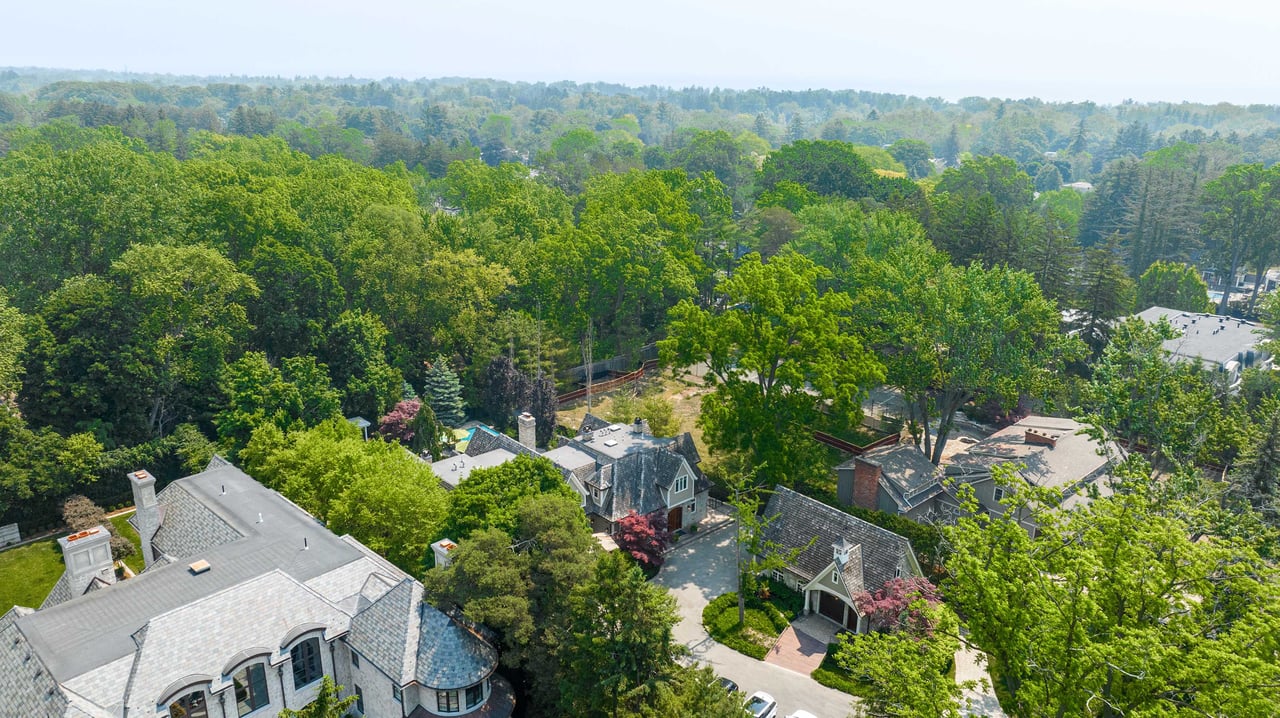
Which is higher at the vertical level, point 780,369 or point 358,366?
point 780,369

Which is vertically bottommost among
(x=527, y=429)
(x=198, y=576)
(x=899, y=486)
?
(x=899, y=486)

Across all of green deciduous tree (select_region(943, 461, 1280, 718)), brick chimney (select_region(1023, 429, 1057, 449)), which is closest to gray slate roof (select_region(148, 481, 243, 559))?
green deciduous tree (select_region(943, 461, 1280, 718))

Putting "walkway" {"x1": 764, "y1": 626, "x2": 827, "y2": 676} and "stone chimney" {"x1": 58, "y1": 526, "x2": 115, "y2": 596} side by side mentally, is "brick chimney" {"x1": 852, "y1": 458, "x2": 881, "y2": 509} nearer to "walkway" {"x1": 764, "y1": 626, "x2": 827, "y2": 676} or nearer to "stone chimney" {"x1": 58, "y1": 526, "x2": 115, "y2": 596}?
"walkway" {"x1": 764, "y1": 626, "x2": 827, "y2": 676}

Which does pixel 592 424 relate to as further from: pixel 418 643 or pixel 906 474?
pixel 418 643

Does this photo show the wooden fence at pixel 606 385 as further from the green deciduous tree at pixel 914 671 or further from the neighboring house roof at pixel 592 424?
the green deciduous tree at pixel 914 671

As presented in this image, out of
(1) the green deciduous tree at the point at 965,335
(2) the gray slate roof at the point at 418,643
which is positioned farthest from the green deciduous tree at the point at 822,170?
(2) the gray slate roof at the point at 418,643

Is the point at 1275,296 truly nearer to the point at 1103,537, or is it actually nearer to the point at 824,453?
the point at 824,453

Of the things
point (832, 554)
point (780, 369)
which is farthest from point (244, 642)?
point (780, 369)
